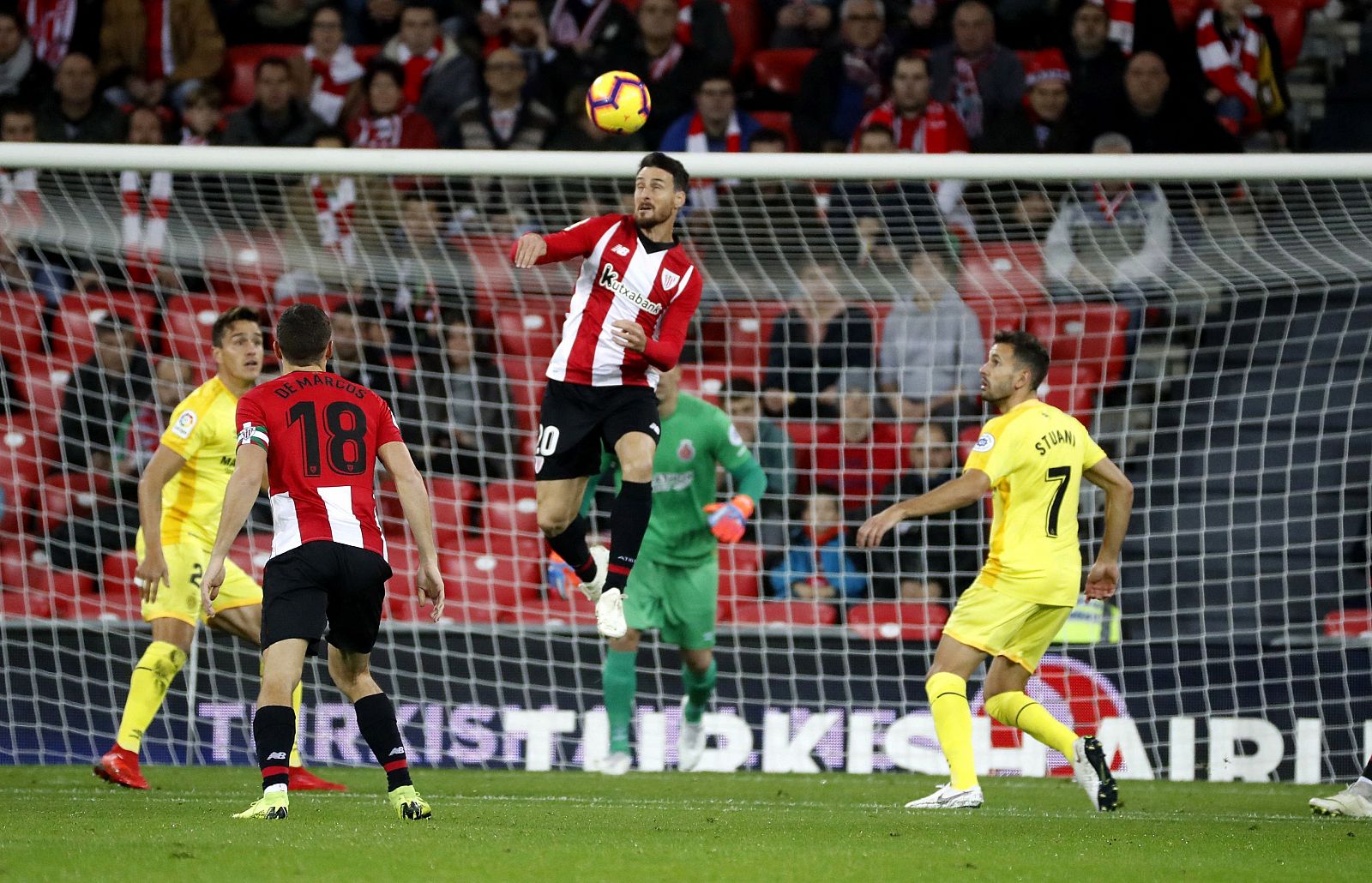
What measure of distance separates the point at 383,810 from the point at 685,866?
6.30 ft

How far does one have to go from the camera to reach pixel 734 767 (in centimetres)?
927

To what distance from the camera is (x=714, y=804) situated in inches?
274

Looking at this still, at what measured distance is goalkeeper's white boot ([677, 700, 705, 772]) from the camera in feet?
29.8

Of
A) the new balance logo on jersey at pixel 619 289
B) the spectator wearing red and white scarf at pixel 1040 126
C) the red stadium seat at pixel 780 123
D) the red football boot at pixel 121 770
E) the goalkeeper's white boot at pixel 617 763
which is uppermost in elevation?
the red stadium seat at pixel 780 123

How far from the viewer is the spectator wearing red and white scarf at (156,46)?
13.4 meters

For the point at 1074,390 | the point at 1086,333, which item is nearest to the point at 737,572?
the point at 1074,390

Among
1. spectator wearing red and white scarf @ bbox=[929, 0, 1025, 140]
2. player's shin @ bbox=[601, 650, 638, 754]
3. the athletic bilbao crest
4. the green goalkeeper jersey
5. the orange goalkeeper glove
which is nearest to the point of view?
the orange goalkeeper glove

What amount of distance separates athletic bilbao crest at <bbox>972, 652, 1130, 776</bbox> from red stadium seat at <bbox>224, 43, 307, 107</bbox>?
7972 millimetres

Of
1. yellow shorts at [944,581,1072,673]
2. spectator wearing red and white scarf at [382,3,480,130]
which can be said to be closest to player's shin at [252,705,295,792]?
yellow shorts at [944,581,1072,673]

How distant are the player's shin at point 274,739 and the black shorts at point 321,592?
0.21 metres

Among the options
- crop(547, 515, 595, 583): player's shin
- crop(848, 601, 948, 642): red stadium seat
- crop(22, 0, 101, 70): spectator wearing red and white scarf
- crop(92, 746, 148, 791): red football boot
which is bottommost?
crop(92, 746, 148, 791): red football boot

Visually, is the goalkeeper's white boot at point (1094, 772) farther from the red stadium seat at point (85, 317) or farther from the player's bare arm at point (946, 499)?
the red stadium seat at point (85, 317)

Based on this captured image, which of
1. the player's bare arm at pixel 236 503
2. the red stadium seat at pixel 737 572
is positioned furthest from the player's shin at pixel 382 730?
the red stadium seat at pixel 737 572

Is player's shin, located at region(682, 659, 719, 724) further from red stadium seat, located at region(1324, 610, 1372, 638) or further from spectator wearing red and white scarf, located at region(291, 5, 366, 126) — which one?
spectator wearing red and white scarf, located at region(291, 5, 366, 126)
